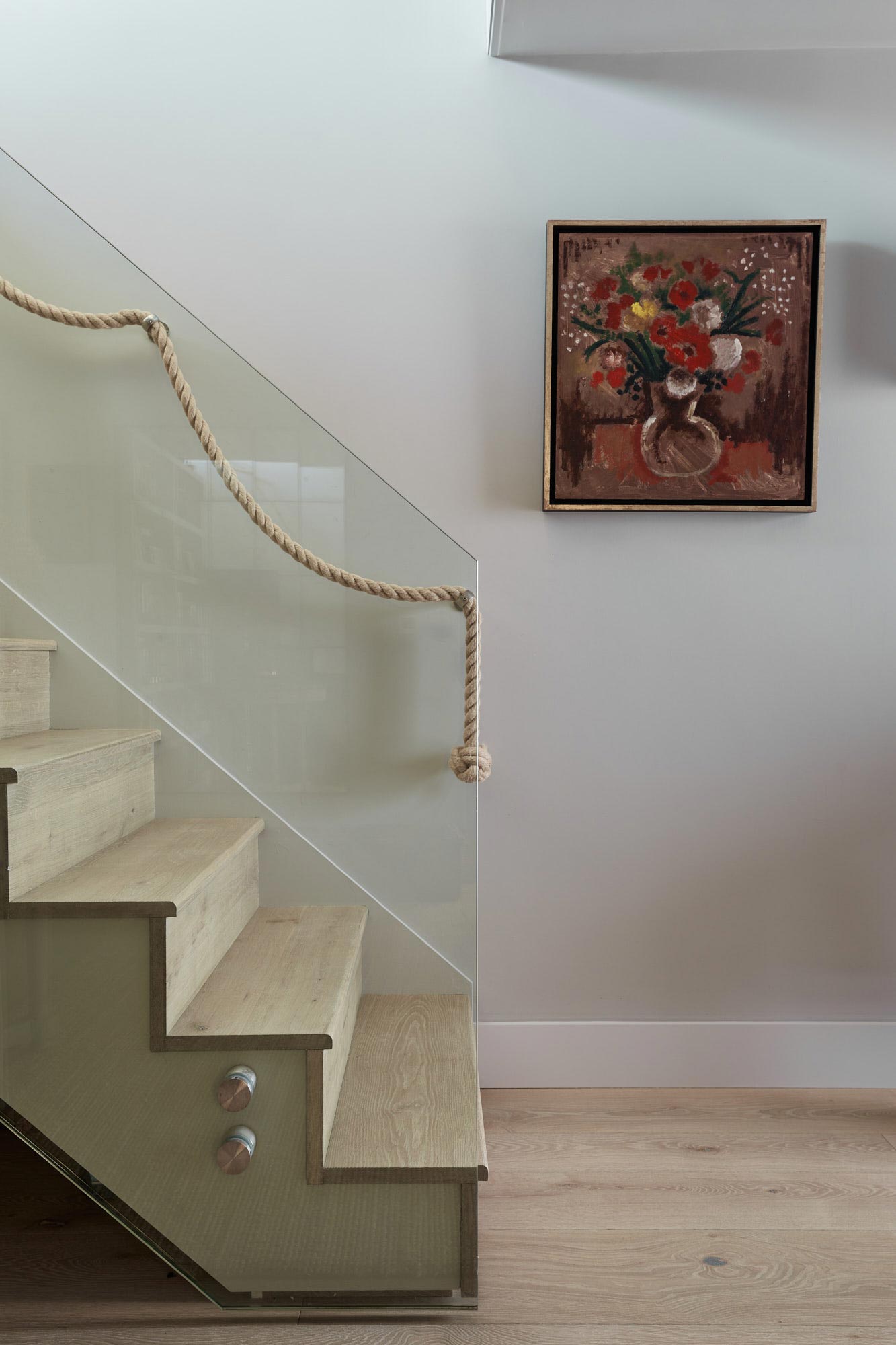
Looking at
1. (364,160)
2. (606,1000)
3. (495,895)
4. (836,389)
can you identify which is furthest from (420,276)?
(606,1000)

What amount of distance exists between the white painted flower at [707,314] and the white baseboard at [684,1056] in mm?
1603

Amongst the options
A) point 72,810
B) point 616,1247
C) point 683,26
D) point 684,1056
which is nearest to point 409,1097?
point 616,1247

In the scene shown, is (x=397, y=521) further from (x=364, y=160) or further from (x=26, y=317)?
(x=364, y=160)

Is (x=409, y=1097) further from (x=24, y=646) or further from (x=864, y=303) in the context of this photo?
(x=864, y=303)

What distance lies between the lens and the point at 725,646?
1976 mm

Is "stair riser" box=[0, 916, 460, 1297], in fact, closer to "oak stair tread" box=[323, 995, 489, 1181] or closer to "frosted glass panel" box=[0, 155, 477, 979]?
"oak stair tread" box=[323, 995, 489, 1181]

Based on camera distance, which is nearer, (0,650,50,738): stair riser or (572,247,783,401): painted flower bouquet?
(0,650,50,738): stair riser

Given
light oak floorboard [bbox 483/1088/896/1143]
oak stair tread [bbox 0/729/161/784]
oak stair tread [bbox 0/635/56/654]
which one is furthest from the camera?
light oak floorboard [bbox 483/1088/896/1143]

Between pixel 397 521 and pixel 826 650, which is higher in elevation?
pixel 397 521

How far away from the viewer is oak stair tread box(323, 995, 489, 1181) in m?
1.25

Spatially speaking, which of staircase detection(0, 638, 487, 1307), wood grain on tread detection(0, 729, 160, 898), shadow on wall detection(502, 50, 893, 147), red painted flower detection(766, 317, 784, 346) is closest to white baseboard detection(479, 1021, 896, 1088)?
staircase detection(0, 638, 487, 1307)

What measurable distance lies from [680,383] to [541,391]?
12.5 inches

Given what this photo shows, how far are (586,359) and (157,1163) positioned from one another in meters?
1.76

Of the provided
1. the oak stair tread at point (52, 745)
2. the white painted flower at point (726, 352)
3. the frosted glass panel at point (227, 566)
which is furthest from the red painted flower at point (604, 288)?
the oak stair tread at point (52, 745)
